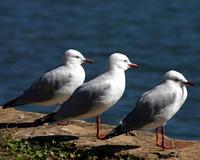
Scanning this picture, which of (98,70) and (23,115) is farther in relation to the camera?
(98,70)

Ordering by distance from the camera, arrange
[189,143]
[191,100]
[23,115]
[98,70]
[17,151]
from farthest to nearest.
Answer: [98,70]
[191,100]
[23,115]
[189,143]
[17,151]

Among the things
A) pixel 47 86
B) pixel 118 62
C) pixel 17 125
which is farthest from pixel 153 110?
pixel 17 125

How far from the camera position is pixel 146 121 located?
10.1 m

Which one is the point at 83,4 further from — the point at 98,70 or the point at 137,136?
the point at 137,136

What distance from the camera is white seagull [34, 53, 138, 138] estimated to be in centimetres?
1045

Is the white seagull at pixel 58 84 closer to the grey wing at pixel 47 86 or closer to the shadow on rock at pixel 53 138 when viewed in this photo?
the grey wing at pixel 47 86

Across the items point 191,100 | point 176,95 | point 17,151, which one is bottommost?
point 17,151

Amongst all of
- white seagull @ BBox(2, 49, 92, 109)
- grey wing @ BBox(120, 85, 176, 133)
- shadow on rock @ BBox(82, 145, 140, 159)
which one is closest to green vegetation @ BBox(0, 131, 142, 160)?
shadow on rock @ BBox(82, 145, 140, 159)

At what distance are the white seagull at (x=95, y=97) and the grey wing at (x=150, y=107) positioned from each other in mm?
454

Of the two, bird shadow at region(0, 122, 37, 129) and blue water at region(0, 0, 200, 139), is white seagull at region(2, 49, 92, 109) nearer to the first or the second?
bird shadow at region(0, 122, 37, 129)

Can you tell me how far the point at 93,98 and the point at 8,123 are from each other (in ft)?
4.63

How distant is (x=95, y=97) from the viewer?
34.3 ft

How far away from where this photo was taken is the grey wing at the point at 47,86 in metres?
11.4

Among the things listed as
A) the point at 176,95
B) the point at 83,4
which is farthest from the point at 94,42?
the point at 176,95
